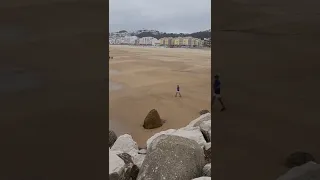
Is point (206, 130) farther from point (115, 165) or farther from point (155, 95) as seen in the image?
point (155, 95)

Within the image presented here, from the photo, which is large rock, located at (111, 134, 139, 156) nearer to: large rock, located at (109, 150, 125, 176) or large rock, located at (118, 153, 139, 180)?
large rock, located at (118, 153, 139, 180)

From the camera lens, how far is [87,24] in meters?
1.63

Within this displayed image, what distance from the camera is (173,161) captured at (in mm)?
2930
